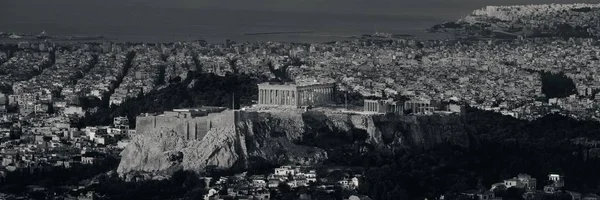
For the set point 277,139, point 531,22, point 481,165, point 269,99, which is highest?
point 531,22

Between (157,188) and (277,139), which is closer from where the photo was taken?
(157,188)

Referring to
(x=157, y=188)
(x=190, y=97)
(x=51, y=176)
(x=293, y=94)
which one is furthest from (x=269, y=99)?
(x=190, y=97)

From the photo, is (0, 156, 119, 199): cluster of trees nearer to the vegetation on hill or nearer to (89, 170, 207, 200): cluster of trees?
(89, 170, 207, 200): cluster of trees

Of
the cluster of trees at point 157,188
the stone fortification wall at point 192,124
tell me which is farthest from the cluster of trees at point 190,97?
the cluster of trees at point 157,188

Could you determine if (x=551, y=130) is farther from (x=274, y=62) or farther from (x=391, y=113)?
(x=274, y=62)

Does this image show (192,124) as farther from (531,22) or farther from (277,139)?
(531,22)
